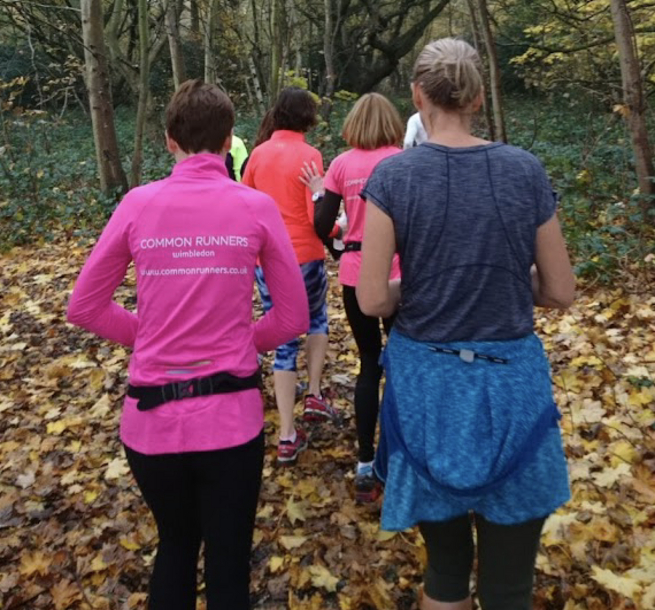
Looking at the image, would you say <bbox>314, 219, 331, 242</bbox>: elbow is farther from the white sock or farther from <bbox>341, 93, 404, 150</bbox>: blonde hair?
the white sock

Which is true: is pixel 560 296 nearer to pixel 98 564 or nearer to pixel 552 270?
pixel 552 270

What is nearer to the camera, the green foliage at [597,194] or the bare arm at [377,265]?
the bare arm at [377,265]

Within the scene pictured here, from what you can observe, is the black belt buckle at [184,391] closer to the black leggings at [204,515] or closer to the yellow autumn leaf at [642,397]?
the black leggings at [204,515]

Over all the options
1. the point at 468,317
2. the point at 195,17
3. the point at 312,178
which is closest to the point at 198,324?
the point at 468,317

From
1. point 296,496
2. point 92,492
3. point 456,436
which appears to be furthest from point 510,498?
point 92,492

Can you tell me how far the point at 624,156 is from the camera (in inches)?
366

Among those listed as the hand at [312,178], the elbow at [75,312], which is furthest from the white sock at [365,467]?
the elbow at [75,312]

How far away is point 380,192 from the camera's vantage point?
5.60 ft

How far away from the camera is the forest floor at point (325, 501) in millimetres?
2881

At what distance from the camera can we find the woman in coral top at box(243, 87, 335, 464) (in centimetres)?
336

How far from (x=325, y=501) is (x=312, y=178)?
1.81 metres

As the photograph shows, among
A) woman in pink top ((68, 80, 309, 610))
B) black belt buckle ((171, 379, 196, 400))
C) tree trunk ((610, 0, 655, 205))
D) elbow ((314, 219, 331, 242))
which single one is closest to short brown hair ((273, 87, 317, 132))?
elbow ((314, 219, 331, 242))

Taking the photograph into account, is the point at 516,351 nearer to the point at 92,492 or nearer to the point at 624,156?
the point at 92,492

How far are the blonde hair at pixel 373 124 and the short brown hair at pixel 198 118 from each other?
1.09m
